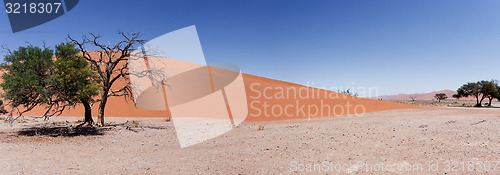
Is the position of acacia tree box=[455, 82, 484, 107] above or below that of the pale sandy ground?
above

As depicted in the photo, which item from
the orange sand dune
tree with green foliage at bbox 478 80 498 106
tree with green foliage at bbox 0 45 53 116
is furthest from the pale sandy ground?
tree with green foliage at bbox 478 80 498 106

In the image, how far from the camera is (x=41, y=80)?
13.0m

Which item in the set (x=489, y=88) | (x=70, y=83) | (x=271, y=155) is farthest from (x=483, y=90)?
(x=70, y=83)

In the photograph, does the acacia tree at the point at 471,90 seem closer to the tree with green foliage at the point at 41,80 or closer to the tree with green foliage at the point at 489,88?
the tree with green foliage at the point at 489,88

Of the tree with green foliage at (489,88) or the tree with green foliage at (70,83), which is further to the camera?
the tree with green foliage at (489,88)

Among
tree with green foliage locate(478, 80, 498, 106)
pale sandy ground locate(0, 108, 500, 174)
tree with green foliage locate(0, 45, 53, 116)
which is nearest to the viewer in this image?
pale sandy ground locate(0, 108, 500, 174)

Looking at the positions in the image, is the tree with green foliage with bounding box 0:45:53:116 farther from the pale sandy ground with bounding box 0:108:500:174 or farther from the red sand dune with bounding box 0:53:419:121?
the red sand dune with bounding box 0:53:419:121

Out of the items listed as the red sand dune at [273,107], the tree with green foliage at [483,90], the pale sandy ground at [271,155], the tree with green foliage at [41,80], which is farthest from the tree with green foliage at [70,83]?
the tree with green foliage at [483,90]

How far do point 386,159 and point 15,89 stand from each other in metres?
17.2

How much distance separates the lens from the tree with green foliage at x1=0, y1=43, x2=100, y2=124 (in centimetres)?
1257

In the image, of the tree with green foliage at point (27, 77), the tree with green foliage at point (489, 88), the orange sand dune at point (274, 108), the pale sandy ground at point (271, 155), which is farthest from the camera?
the tree with green foliage at point (489, 88)

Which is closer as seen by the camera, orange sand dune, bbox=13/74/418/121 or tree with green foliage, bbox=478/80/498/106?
orange sand dune, bbox=13/74/418/121

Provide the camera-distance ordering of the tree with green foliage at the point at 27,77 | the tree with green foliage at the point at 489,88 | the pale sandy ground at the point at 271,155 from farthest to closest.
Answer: the tree with green foliage at the point at 489,88, the tree with green foliage at the point at 27,77, the pale sandy ground at the point at 271,155

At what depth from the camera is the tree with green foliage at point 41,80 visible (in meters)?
12.6
